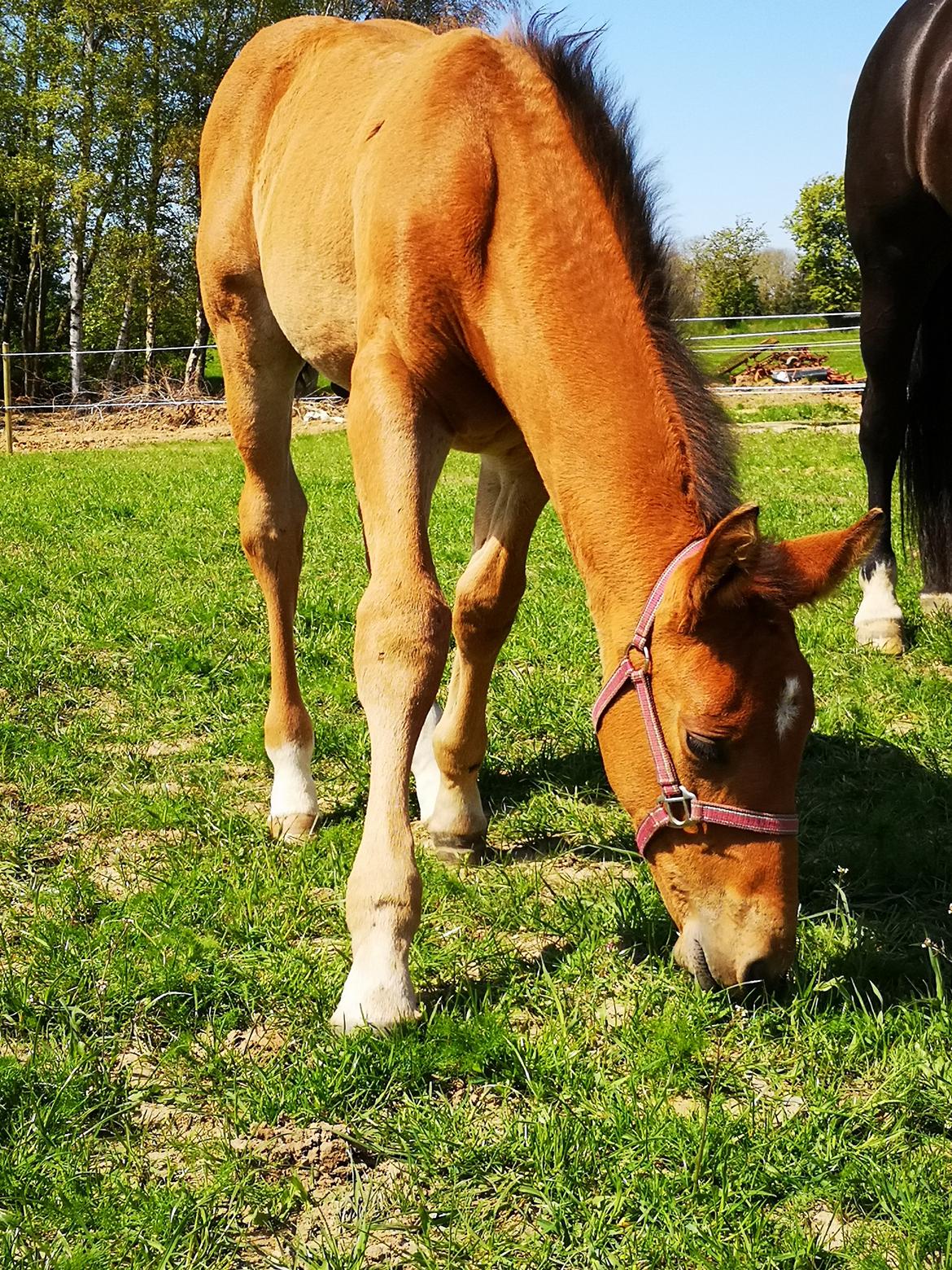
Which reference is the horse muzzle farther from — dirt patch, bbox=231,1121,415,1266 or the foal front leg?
dirt patch, bbox=231,1121,415,1266

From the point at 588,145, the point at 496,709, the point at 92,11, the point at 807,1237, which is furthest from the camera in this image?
the point at 92,11

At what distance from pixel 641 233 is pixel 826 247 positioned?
1506 inches

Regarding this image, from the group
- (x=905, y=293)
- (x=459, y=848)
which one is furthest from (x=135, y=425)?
(x=459, y=848)

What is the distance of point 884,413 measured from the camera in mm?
5441

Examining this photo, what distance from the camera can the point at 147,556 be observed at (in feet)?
25.4

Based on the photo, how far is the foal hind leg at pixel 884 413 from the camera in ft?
17.1

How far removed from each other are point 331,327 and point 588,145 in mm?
1174

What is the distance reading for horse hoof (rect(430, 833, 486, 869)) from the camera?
350 cm

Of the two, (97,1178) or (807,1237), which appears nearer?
(807,1237)

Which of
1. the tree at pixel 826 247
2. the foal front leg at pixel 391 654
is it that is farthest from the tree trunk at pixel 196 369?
the foal front leg at pixel 391 654

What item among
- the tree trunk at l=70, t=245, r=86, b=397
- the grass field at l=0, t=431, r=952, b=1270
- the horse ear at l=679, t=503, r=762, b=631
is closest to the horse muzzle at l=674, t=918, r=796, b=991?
the grass field at l=0, t=431, r=952, b=1270

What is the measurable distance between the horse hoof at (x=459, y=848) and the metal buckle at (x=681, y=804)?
3.95ft

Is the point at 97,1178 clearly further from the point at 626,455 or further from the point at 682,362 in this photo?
the point at 682,362

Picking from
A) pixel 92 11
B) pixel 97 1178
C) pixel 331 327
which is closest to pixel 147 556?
pixel 331 327
